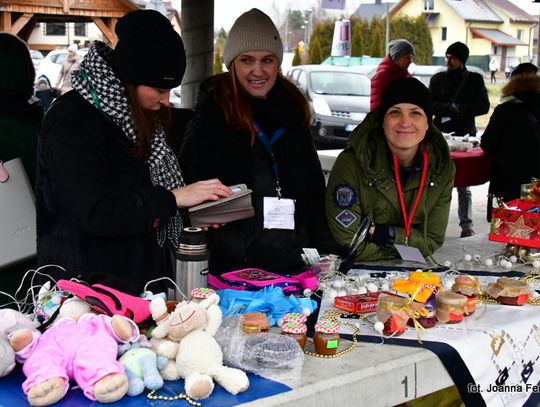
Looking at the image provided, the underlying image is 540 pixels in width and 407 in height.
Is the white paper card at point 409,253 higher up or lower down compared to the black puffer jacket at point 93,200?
lower down

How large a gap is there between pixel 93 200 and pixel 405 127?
1.21m

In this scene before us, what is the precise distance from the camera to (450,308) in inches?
73.2

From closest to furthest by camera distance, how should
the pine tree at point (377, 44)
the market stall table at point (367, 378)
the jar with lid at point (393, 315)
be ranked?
1. the market stall table at point (367, 378)
2. the jar with lid at point (393, 315)
3. the pine tree at point (377, 44)

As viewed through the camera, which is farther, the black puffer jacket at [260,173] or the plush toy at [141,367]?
the black puffer jacket at [260,173]

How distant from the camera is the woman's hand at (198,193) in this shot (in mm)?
2023

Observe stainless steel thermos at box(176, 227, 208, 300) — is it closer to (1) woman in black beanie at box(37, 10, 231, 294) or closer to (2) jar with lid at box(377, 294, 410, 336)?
(1) woman in black beanie at box(37, 10, 231, 294)

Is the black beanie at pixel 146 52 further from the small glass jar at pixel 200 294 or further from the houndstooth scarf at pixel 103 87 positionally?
the small glass jar at pixel 200 294

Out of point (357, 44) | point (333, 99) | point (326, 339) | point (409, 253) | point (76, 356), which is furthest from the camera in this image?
point (357, 44)

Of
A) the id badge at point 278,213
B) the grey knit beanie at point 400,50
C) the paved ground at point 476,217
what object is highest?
the grey knit beanie at point 400,50

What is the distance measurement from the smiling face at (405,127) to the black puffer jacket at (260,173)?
0.29 m

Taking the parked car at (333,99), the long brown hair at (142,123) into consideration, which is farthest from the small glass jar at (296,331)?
the parked car at (333,99)

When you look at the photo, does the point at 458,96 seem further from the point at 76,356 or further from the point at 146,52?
the point at 76,356

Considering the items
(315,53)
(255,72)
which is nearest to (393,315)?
(255,72)

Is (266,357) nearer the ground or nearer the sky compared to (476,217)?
nearer the sky
